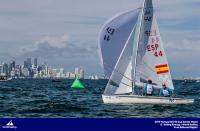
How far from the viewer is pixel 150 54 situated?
133 feet

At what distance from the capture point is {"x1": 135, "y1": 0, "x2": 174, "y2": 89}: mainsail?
4022 centimetres

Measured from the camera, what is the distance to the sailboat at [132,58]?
122 feet

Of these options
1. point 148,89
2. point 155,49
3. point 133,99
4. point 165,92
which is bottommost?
point 133,99

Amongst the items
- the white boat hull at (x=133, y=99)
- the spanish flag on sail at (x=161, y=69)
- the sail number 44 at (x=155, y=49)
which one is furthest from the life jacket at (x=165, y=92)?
the sail number 44 at (x=155, y=49)

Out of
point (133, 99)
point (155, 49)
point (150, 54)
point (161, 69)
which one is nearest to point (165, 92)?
point (161, 69)

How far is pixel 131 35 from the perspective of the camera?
38688 mm

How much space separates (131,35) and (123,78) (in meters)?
3.63

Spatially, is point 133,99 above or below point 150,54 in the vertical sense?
below

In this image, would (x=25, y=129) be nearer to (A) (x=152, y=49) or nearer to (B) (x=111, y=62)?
(B) (x=111, y=62)

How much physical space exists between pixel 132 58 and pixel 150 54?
210cm

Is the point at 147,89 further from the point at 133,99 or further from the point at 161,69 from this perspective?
the point at 161,69

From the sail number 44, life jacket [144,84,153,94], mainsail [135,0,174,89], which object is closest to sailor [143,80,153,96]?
life jacket [144,84,153,94]

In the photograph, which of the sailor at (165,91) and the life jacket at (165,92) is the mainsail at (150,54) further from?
the life jacket at (165,92)

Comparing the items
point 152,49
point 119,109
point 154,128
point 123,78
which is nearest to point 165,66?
point 152,49
